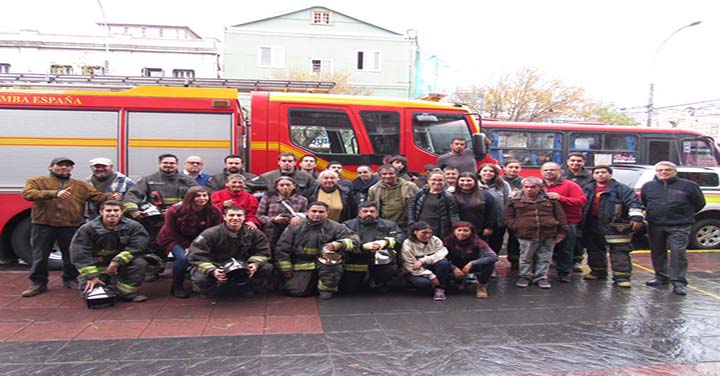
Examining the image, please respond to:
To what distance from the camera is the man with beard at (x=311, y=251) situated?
548cm

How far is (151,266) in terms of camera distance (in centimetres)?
572

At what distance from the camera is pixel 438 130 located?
7641mm

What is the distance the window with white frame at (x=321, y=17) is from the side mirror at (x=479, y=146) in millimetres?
27917

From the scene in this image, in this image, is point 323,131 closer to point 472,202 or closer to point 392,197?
point 392,197

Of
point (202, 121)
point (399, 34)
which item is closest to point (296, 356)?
point (202, 121)

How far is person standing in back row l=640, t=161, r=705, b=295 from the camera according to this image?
595 cm

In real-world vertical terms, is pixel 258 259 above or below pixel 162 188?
below

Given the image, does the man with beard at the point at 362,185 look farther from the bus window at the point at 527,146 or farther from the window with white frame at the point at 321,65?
the window with white frame at the point at 321,65

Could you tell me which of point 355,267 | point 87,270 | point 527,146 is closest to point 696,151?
point 527,146

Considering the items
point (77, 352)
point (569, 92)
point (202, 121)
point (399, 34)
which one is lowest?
point (77, 352)

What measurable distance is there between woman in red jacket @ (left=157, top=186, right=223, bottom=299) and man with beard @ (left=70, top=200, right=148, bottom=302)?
28 cm

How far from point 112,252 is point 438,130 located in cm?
485

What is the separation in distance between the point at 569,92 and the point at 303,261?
82.8 feet

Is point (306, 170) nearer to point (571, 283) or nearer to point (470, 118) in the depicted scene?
point (470, 118)
